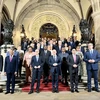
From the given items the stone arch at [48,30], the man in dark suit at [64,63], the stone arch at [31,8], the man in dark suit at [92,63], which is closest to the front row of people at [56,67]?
the man in dark suit at [92,63]

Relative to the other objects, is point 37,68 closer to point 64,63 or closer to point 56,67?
point 56,67

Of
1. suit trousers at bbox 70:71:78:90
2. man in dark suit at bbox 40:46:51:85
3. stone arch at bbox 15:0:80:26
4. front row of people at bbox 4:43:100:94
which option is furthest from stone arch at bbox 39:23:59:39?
suit trousers at bbox 70:71:78:90

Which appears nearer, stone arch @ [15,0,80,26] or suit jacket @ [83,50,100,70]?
suit jacket @ [83,50,100,70]

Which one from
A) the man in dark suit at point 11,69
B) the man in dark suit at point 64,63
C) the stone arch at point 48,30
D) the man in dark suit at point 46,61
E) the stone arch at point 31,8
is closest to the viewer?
the man in dark suit at point 11,69

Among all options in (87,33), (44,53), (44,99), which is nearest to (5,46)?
(44,53)

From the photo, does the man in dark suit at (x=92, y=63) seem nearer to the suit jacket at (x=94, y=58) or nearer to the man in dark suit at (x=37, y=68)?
the suit jacket at (x=94, y=58)

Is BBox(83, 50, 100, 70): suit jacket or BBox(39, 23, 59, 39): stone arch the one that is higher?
BBox(39, 23, 59, 39): stone arch

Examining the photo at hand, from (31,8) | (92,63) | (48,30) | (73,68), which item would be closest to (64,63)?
(73,68)

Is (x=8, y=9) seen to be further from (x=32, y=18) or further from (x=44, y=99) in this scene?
(x=44, y=99)

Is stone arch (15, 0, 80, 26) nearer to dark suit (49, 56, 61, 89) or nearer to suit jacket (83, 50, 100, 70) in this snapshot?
suit jacket (83, 50, 100, 70)

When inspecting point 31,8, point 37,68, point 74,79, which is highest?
point 31,8

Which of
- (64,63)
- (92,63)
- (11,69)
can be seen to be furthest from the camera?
(64,63)

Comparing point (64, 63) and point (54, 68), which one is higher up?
point (64, 63)

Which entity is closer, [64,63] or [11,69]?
[11,69]
